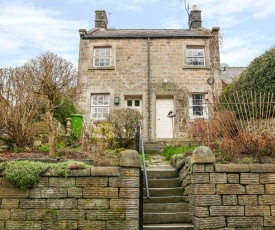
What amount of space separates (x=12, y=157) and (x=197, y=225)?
13.9ft

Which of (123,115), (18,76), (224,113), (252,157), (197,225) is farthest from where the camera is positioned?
(123,115)

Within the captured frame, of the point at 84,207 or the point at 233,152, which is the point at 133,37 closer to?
the point at 233,152

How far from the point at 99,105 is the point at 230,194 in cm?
949

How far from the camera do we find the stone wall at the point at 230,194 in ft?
15.9

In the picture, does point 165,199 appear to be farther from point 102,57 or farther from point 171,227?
point 102,57

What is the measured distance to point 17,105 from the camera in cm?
767

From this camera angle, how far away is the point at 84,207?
15.9ft

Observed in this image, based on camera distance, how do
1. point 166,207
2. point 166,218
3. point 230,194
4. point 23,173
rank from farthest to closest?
point 166,207
point 166,218
point 230,194
point 23,173

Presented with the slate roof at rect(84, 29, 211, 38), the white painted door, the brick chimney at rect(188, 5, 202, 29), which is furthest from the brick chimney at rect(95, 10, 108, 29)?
the white painted door

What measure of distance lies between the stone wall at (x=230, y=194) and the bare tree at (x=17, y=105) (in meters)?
4.77

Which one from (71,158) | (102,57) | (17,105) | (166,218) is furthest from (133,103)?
(166,218)

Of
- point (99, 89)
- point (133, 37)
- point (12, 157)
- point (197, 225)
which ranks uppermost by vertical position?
point (133, 37)

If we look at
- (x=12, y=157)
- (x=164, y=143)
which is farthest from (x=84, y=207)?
(x=164, y=143)

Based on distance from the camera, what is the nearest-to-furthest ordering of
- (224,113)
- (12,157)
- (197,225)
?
(197,225), (12,157), (224,113)
